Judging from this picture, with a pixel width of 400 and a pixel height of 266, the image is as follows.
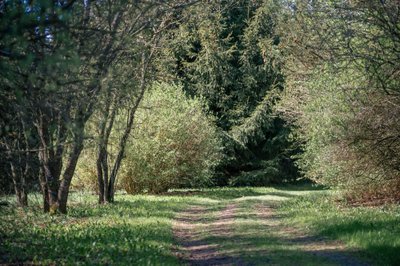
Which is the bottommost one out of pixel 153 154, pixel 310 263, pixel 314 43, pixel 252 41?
pixel 310 263

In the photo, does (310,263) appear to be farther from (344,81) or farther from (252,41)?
(252,41)

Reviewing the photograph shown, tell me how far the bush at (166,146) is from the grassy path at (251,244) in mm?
12837

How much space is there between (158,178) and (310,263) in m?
21.9

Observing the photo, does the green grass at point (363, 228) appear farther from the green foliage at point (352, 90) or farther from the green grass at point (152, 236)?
the green foliage at point (352, 90)

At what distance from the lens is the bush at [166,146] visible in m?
30.3

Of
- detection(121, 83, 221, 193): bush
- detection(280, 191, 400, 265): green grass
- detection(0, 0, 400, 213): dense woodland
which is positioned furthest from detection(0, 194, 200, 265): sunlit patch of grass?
detection(121, 83, 221, 193): bush

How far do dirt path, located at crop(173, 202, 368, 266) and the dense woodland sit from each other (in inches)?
122

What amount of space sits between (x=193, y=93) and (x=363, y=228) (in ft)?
107

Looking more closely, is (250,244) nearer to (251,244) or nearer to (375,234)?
(251,244)

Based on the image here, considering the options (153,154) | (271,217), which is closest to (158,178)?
(153,154)

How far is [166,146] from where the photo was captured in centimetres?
3106

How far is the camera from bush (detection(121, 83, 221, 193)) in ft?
99.5

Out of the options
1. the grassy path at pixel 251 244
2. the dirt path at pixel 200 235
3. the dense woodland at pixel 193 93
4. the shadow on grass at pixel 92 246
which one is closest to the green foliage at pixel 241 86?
the dense woodland at pixel 193 93

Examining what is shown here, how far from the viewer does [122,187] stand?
31.9m
